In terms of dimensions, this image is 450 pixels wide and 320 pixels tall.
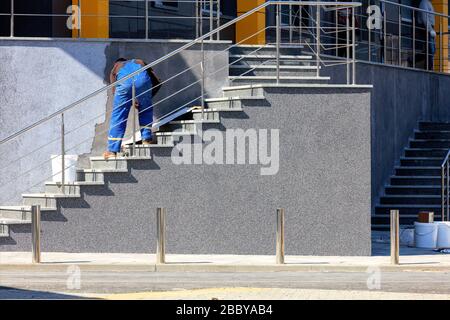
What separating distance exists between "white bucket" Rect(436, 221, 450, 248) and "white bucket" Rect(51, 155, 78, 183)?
5.86m

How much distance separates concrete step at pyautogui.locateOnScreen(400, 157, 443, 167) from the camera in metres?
23.8

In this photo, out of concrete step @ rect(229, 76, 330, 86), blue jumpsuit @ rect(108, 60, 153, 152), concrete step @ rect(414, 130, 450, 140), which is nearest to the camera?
blue jumpsuit @ rect(108, 60, 153, 152)

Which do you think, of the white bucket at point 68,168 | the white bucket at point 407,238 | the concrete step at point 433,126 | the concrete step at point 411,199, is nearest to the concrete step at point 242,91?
the white bucket at point 68,168

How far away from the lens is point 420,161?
2397 cm

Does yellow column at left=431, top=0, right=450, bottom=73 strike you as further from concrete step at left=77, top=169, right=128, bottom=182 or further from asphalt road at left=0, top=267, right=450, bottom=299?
asphalt road at left=0, top=267, right=450, bottom=299

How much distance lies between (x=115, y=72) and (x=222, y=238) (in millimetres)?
3368

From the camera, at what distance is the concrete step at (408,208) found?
22.5 m

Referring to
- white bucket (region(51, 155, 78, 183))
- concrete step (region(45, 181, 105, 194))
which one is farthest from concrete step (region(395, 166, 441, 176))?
concrete step (region(45, 181, 105, 194))

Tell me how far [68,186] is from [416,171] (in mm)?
7676

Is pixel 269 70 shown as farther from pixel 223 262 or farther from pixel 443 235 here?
pixel 223 262

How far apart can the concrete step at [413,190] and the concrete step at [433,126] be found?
2.09 metres

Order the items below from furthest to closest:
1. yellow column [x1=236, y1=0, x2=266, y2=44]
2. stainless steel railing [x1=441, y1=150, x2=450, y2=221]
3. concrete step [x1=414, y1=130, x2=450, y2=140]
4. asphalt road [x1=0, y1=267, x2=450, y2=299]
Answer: concrete step [x1=414, y1=130, x2=450, y2=140] < yellow column [x1=236, y1=0, x2=266, y2=44] < stainless steel railing [x1=441, y1=150, x2=450, y2=221] < asphalt road [x1=0, y1=267, x2=450, y2=299]
